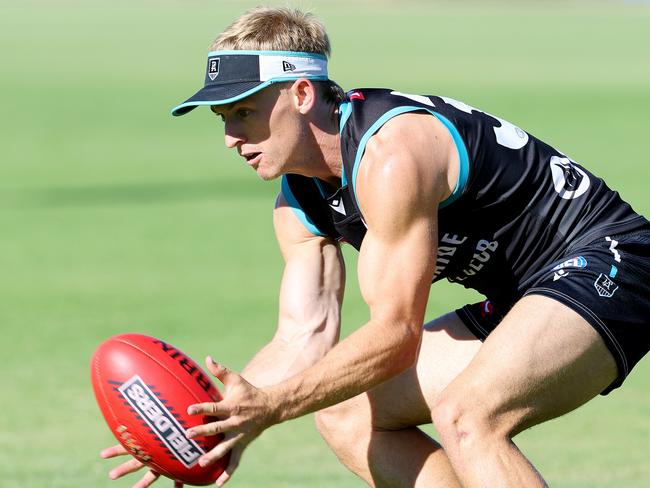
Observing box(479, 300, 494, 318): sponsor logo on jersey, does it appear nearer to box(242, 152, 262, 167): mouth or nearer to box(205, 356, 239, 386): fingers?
box(242, 152, 262, 167): mouth

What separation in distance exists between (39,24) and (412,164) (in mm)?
52472

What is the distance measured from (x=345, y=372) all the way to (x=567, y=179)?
1.38 metres

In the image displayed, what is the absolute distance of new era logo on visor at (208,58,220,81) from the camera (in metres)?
5.52

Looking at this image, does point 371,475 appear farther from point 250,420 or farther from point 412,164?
point 412,164

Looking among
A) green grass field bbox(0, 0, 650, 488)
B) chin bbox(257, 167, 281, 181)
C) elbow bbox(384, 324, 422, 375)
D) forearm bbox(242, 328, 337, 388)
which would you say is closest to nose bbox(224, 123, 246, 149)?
chin bbox(257, 167, 281, 181)

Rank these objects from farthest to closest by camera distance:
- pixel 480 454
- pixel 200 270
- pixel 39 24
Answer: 1. pixel 39 24
2. pixel 200 270
3. pixel 480 454

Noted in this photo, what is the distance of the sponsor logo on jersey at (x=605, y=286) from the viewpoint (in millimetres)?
5164

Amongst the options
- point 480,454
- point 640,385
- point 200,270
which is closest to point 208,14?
point 200,270

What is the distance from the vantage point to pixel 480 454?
187 inches

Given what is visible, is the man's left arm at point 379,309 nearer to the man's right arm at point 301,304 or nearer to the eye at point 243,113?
the eye at point 243,113

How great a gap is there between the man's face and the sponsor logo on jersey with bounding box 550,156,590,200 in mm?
1075

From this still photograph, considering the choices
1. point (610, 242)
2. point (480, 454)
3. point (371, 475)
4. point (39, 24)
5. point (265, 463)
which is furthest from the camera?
point (39, 24)

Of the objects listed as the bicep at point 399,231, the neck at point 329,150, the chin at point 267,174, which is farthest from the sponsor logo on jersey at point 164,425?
the neck at point 329,150

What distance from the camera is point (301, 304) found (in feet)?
19.7
